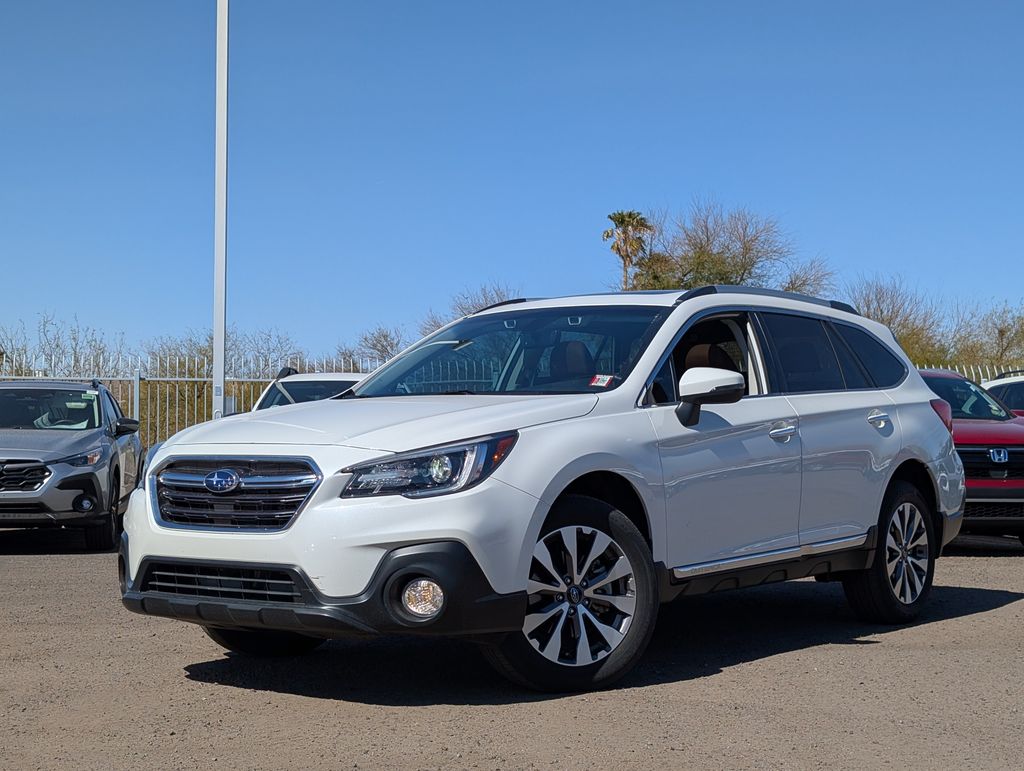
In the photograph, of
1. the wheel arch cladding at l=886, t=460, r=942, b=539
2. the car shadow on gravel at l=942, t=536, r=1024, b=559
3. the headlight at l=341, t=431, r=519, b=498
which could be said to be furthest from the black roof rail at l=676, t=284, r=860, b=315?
the car shadow on gravel at l=942, t=536, r=1024, b=559

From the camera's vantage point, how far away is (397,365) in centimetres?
757

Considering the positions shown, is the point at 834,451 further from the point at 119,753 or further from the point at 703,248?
the point at 703,248

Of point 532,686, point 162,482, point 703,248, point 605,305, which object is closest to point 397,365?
point 605,305

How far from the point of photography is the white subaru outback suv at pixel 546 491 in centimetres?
543

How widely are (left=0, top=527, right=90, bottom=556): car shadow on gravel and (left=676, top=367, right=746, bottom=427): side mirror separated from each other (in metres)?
8.17

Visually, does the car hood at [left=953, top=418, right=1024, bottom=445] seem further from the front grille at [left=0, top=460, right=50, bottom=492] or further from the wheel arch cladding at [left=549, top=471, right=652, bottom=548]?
the front grille at [left=0, top=460, right=50, bottom=492]

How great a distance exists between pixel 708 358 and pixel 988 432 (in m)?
5.79

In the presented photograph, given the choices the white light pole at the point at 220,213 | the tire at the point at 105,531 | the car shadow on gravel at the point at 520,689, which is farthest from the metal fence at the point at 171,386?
the car shadow on gravel at the point at 520,689

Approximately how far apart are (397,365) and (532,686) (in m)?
2.35

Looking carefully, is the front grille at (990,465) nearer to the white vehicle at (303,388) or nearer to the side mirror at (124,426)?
the white vehicle at (303,388)

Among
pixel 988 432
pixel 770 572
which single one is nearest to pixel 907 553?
pixel 770 572

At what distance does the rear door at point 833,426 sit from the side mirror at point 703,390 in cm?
90

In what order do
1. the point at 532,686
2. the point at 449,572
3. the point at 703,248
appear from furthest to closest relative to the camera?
the point at 703,248
the point at 532,686
the point at 449,572

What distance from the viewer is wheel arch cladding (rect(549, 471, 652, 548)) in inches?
240
